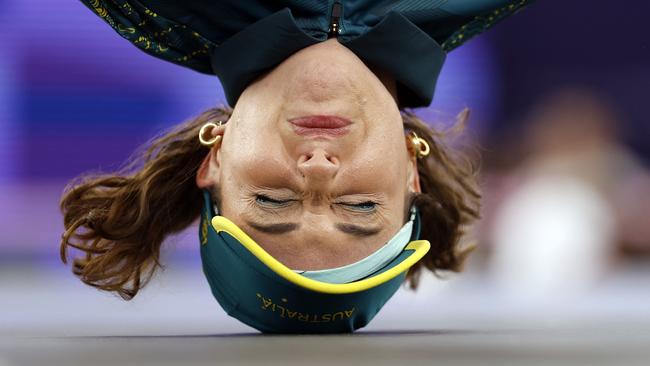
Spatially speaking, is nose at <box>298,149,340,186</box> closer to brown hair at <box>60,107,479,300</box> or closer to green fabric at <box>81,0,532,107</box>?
green fabric at <box>81,0,532,107</box>

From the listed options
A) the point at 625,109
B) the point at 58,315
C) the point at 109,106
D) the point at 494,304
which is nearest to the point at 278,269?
the point at 58,315

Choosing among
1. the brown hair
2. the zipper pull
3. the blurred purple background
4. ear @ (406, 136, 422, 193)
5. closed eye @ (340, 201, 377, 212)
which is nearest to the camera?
closed eye @ (340, 201, 377, 212)

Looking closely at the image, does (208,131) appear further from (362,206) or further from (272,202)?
(362,206)

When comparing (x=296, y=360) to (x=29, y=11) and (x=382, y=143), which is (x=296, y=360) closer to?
(x=382, y=143)

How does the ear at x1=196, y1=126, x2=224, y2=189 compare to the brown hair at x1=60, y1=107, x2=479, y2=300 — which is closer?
the ear at x1=196, y1=126, x2=224, y2=189

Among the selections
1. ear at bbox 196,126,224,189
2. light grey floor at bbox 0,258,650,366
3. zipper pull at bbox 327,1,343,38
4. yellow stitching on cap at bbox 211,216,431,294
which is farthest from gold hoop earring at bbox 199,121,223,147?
light grey floor at bbox 0,258,650,366

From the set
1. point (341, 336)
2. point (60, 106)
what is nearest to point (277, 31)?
point (341, 336)

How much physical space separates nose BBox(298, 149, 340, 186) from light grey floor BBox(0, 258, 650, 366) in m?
0.39

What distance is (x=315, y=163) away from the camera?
267cm

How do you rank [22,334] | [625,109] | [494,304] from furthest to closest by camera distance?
[625,109], [494,304], [22,334]

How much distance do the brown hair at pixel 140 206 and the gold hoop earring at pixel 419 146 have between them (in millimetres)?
119

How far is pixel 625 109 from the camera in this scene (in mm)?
8219

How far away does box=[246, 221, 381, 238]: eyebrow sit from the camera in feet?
8.87

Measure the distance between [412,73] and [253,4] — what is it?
46 cm
